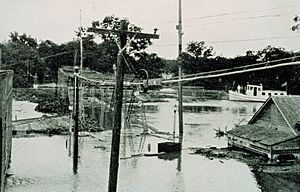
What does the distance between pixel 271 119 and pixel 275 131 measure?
61.2 inches

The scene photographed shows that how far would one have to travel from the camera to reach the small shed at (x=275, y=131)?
97.0 ft

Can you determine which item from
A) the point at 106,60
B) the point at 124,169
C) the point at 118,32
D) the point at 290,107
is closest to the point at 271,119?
the point at 290,107

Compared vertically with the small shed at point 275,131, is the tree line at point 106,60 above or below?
above

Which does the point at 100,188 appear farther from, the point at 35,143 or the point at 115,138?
the point at 35,143

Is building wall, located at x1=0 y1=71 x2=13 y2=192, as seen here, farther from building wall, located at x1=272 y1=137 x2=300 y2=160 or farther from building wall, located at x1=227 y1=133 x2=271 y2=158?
building wall, located at x1=272 y1=137 x2=300 y2=160

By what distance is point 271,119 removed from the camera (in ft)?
108

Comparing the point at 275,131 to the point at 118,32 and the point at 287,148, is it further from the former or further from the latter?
the point at 118,32

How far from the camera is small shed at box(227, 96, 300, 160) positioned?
29562mm

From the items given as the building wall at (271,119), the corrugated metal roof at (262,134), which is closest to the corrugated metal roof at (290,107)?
the building wall at (271,119)

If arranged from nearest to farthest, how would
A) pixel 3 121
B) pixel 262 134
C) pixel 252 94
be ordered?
pixel 3 121 < pixel 262 134 < pixel 252 94

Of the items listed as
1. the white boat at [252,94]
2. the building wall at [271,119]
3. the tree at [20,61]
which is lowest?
the building wall at [271,119]

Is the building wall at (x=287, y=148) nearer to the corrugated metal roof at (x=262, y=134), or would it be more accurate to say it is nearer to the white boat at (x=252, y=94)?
the corrugated metal roof at (x=262, y=134)

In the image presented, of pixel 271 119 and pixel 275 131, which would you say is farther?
pixel 271 119

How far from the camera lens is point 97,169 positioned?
27734 millimetres
